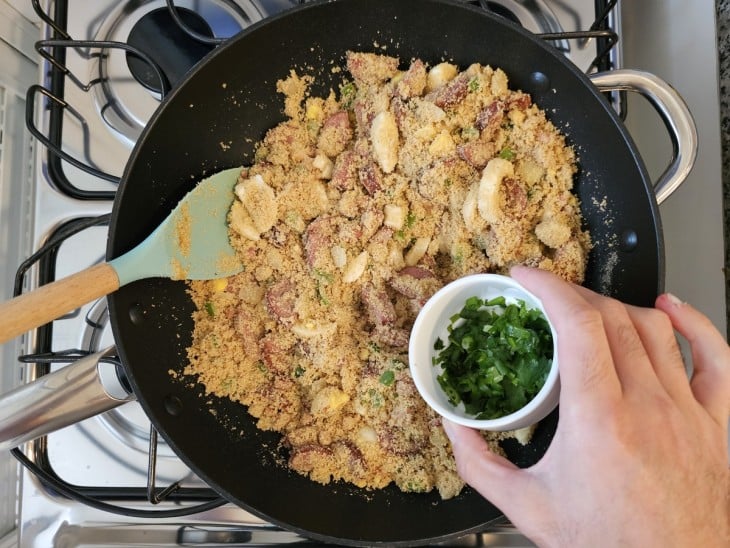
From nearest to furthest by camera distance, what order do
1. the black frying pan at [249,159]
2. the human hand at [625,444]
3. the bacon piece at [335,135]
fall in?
1. the human hand at [625,444]
2. the black frying pan at [249,159]
3. the bacon piece at [335,135]

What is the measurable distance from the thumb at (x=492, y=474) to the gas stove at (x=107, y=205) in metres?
0.31

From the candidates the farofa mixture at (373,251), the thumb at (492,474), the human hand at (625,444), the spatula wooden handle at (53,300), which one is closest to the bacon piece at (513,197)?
the farofa mixture at (373,251)

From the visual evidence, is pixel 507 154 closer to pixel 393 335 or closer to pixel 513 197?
pixel 513 197

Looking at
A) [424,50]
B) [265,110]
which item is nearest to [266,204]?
[265,110]

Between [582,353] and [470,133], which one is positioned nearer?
[582,353]

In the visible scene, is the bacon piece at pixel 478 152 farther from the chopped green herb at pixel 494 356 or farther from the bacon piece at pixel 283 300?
the bacon piece at pixel 283 300

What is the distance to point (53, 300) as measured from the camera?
2.28 ft

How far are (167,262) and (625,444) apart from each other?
615 mm

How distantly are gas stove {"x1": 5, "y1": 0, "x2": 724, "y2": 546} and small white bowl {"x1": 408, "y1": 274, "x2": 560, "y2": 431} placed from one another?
322mm

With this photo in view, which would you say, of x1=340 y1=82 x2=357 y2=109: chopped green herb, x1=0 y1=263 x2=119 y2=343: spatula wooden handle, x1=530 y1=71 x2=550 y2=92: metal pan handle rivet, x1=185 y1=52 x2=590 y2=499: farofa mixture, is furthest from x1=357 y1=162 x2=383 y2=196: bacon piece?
x1=0 y1=263 x2=119 y2=343: spatula wooden handle

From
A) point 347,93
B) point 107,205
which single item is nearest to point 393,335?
point 347,93

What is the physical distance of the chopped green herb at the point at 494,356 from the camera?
75cm

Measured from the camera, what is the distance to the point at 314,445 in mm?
881

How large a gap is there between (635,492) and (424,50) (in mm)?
682
